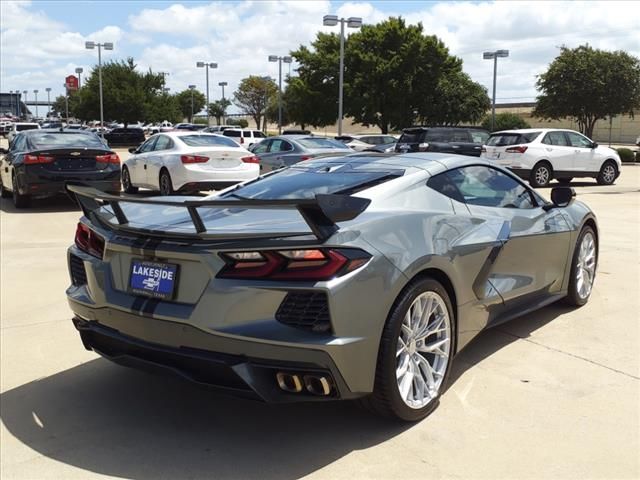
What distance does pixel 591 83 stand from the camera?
38344mm

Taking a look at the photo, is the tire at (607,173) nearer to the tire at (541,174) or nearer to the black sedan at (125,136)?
the tire at (541,174)

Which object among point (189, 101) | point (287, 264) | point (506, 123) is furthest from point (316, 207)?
point (189, 101)

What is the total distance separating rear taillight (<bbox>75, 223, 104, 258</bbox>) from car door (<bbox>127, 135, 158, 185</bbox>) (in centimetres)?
1124

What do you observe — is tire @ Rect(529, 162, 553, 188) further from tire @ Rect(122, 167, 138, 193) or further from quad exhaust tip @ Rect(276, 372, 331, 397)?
quad exhaust tip @ Rect(276, 372, 331, 397)

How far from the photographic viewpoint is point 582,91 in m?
38.6

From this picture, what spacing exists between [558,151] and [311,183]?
15.7 meters

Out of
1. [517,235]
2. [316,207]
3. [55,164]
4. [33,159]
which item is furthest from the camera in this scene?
[55,164]

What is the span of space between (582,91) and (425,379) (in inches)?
1541

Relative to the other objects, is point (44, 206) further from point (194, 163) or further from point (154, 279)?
point (154, 279)

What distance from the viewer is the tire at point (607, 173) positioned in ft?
62.7

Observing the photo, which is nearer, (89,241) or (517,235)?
(89,241)

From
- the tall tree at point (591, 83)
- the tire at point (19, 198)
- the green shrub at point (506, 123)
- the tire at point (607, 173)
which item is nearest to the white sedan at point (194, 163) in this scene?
the tire at point (19, 198)

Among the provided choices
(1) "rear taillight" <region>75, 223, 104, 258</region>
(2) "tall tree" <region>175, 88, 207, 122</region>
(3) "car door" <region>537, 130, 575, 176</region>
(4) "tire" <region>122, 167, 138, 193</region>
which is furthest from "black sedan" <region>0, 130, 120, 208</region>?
(2) "tall tree" <region>175, 88, 207, 122</region>

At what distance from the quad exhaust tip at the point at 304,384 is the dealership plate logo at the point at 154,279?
0.67m
